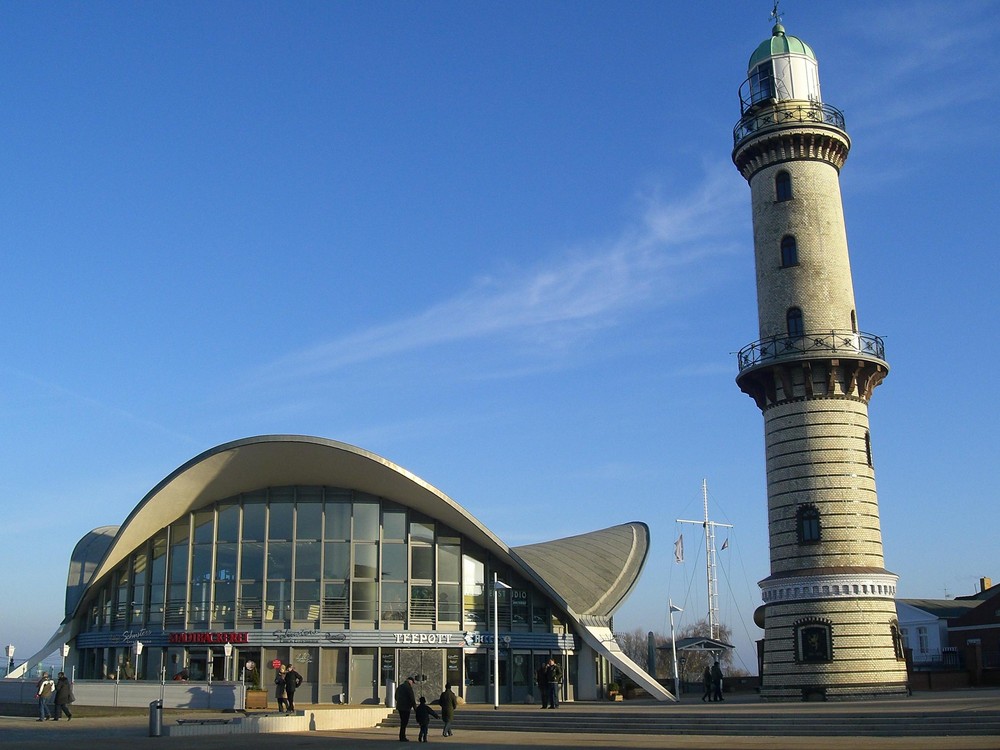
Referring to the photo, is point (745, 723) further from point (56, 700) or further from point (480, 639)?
point (56, 700)

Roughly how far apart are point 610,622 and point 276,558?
13.2 m

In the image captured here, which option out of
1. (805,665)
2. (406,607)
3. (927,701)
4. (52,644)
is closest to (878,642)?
(805,665)

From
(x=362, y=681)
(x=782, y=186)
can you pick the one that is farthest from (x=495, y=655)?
(x=782, y=186)

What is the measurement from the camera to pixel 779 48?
35750 millimetres

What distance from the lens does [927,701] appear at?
26.1 metres

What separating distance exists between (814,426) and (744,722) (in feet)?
35.5

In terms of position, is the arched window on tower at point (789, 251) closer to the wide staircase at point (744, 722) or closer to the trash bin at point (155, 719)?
the wide staircase at point (744, 722)

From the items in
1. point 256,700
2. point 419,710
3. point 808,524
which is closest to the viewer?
point 419,710

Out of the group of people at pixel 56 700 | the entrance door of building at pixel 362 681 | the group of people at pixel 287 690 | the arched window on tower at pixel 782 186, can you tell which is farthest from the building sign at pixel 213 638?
the arched window on tower at pixel 782 186

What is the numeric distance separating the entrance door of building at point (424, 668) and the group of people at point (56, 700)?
12.3m

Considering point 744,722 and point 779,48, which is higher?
point 779,48

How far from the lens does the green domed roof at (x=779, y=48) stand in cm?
3572

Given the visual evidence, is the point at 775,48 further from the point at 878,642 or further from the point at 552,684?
the point at 552,684

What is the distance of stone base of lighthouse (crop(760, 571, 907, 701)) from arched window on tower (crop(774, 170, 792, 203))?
12203 mm
